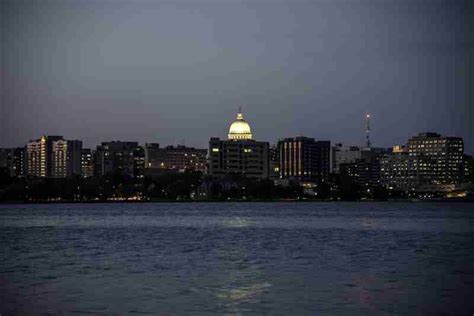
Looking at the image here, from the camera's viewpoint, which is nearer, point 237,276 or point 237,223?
point 237,276

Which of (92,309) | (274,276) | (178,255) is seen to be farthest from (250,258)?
(92,309)

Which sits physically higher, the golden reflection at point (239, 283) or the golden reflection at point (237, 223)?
the golden reflection at point (237, 223)

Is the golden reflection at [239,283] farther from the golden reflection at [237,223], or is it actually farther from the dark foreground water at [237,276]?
the golden reflection at [237,223]

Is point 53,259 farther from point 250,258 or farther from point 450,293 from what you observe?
point 450,293

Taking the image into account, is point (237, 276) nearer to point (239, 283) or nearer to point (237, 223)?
point (239, 283)

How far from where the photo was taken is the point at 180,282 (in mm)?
33344

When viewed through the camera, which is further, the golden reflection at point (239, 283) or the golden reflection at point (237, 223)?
the golden reflection at point (237, 223)

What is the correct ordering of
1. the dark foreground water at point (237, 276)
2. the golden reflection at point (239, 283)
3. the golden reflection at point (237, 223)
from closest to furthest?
the dark foreground water at point (237, 276) → the golden reflection at point (239, 283) → the golden reflection at point (237, 223)

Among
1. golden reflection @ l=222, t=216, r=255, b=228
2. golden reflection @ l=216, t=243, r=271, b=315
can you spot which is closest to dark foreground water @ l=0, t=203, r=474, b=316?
golden reflection @ l=216, t=243, r=271, b=315

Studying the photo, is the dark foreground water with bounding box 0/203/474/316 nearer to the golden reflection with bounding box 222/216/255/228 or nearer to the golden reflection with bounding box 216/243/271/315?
the golden reflection with bounding box 216/243/271/315

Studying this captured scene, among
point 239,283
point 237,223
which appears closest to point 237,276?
point 239,283

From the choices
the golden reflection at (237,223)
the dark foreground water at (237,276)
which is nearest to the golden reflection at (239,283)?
the dark foreground water at (237,276)

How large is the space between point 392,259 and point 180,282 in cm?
1416

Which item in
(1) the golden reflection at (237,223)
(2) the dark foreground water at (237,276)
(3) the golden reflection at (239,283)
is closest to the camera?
(2) the dark foreground water at (237,276)
